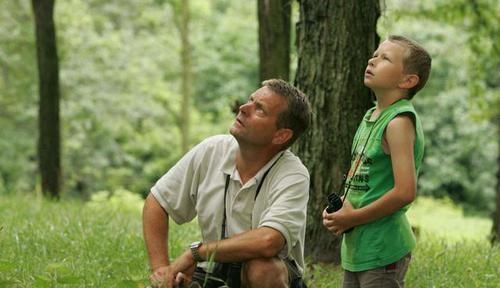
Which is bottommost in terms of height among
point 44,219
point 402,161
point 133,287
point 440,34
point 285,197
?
point 440,34

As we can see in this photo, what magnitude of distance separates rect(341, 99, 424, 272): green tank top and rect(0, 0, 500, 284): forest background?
16002 mm

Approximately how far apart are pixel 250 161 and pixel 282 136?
0.20 metres

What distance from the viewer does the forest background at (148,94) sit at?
21406 millimetres

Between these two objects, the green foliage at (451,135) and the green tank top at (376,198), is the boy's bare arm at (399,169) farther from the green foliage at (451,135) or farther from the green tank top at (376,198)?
the green foliage at (451,135)

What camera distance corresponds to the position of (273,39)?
7.84 metres

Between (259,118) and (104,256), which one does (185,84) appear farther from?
(259,118)

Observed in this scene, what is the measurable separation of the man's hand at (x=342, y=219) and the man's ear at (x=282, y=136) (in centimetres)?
44

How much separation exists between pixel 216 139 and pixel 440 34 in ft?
74.2

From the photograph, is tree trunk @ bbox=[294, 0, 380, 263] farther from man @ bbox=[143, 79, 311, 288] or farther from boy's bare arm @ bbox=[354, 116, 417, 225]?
boy's bare arm @ bbox=[354, 116, 417, 225]

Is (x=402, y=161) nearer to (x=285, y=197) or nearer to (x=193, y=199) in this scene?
(x=285, y=197)

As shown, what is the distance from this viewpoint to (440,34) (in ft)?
83.5

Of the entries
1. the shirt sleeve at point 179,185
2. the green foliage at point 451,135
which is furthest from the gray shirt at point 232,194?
the green foliage at point 451,135

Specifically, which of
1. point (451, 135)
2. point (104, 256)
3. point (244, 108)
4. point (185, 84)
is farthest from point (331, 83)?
point (451, 135)

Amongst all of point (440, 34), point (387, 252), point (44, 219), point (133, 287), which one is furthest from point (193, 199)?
point (440, 34)
